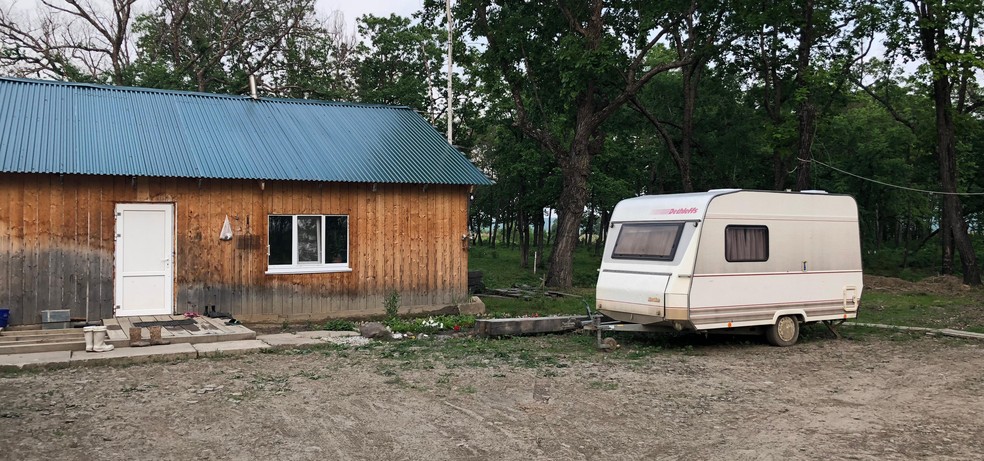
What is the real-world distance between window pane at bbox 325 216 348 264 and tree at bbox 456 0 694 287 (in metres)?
8.33

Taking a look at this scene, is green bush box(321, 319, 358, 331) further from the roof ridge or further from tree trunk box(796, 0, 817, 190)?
tree trunk box(796, 0, 817, 190)

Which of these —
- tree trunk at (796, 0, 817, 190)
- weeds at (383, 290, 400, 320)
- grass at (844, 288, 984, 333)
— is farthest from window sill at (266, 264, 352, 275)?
tree trunk at (796, 0, 817, 190)

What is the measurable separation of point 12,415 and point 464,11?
55.8 feet

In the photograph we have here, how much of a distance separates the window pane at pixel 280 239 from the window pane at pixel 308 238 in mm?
194

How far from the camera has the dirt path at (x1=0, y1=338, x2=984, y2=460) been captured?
239 inches

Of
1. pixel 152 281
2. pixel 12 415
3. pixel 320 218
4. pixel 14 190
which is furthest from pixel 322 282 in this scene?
pixel 12 415

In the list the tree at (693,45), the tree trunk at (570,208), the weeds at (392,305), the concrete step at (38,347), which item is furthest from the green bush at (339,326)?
the tree at (693,45)

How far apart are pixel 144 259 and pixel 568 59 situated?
12.0 m

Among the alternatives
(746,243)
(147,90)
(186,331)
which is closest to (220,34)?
(147,90)

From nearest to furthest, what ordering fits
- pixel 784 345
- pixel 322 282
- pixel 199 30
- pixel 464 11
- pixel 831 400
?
1. pixel 831 400
2. pixel 784 345
3. pixel 322 282
4. pixel 464 11
5. pixel 199 30

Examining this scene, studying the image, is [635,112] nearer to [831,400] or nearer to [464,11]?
[464,11]

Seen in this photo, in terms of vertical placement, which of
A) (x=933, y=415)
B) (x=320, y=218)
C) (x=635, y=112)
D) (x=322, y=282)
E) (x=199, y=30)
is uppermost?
(x=199, y=30)

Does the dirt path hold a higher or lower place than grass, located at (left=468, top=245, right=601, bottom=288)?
lower

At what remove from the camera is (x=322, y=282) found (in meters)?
14.3
